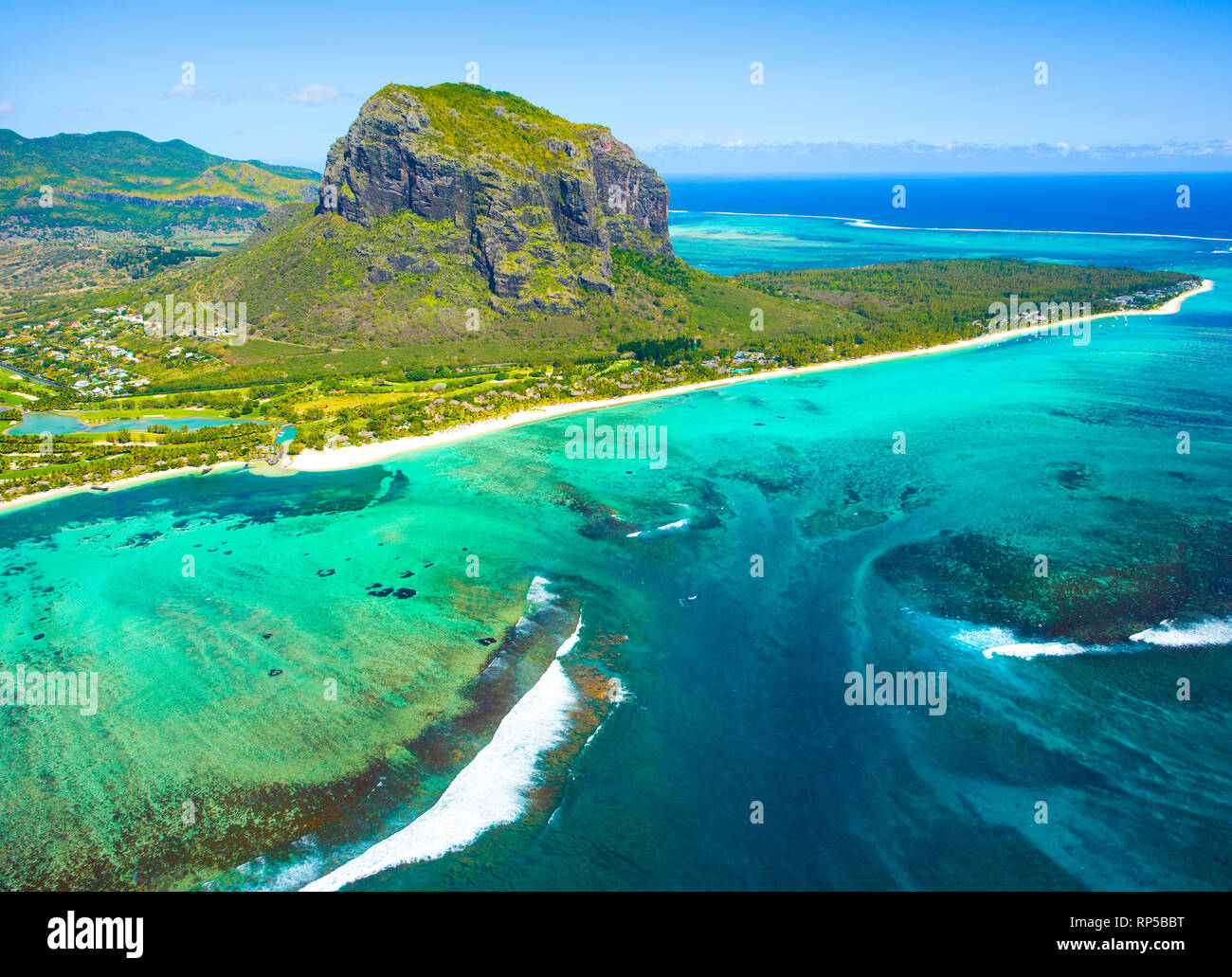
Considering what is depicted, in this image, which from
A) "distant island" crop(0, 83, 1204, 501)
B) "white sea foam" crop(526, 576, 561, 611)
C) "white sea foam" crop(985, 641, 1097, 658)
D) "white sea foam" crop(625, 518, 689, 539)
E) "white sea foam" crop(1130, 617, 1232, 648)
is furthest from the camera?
"distant island" crop(0, 83, 1204, 501)

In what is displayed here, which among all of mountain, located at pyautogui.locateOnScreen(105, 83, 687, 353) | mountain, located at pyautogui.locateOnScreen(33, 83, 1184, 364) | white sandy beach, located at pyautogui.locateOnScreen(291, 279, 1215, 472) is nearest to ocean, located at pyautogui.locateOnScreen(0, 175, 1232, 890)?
white sandy beach, located at pyautogui.locateOnScreen(291, 279, 1215, 472)

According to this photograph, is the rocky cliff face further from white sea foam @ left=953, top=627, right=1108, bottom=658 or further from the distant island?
white sea foam @ left=953, top=627, right=1108, bottom=658

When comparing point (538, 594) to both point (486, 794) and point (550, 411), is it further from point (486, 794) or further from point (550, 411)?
point (550, 411)

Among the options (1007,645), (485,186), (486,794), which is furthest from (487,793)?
(485,186)

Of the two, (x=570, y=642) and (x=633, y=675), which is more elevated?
(x=570, y=642)

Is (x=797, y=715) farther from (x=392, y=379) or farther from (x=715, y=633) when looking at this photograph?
(x=392, y=379)
